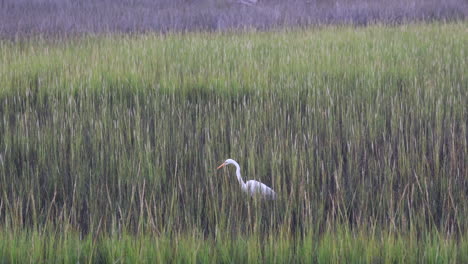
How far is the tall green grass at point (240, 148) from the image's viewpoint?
217 centimetres

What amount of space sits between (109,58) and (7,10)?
7102mm

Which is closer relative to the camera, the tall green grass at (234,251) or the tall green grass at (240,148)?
the tall green grass at (234,251)

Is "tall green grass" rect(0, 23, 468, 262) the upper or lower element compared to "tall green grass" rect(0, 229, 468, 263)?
upper

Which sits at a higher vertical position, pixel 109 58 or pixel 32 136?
pixel 109 58

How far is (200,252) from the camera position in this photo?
1934mm

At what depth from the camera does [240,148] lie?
9.88ft

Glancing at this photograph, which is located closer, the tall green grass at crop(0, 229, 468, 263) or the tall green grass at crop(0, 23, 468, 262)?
the tall green grass at crop(0, 229, 468, 263)

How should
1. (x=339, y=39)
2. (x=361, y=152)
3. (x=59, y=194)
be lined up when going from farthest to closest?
1. (x=339, y=39)
2. (x=361, y=152)
3. (x=59, y=194)

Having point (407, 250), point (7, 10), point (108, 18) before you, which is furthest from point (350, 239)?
point (7, 10)

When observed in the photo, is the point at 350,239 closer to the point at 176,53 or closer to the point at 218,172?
the point at 218,172

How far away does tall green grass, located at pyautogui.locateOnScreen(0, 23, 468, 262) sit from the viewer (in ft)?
7.13

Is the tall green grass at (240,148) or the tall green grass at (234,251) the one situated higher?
the tall green grass at (240,148)

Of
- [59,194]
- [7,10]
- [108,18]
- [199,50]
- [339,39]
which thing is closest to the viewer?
[59,194]

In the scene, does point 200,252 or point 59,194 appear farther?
point 59,194
